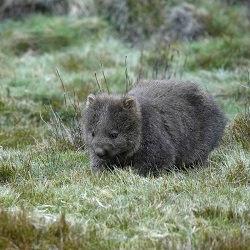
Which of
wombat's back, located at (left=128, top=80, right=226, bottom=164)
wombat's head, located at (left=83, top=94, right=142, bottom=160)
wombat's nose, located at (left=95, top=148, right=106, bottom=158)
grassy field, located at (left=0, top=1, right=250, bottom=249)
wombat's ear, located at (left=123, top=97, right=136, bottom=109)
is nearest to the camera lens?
grassy field, located at (left=0, top=1, right=250, bottom=249)

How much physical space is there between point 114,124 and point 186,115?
1.03 meters

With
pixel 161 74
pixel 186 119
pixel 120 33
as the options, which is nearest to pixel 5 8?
pixel 120 33

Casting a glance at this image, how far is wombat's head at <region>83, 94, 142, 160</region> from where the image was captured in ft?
24.6

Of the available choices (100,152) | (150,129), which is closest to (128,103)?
(150,129)

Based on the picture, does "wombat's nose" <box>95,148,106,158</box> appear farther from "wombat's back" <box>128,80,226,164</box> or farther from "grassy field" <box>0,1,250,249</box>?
"wombat's back" <box>128,80,226,164</box>

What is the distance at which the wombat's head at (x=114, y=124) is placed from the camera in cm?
751

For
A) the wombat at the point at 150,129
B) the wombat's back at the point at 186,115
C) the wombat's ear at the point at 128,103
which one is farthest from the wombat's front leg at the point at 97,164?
the wombat's back at the point at 186,115

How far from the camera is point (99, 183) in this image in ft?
22.8

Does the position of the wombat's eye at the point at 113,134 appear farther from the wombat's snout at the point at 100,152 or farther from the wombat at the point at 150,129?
the wombat's snout at the point at 100,152

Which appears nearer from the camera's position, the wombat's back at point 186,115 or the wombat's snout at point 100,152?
the wombat's snout at point 100,152

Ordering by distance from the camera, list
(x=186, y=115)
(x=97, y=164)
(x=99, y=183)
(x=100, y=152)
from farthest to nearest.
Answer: (x=186, y=115) < (x=97, y=164) < (x=100, y=152) < (x=99, y=183)

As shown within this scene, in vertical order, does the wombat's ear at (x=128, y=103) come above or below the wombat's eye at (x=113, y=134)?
above

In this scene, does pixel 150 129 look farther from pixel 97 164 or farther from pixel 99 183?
pixel 99 183

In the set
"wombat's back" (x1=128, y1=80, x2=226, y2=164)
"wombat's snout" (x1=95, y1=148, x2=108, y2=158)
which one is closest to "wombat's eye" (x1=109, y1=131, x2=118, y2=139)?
"wombat's snout" (x1=95, y1=148, x2=108, y2=158)
